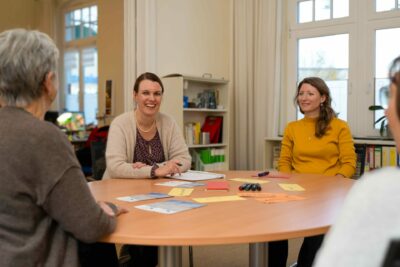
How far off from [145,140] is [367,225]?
2.02m

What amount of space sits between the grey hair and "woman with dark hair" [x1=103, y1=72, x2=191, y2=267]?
44.9 inches

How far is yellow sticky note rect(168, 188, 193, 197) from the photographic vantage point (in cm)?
181

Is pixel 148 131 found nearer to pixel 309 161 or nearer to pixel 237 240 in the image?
pixel 309 161

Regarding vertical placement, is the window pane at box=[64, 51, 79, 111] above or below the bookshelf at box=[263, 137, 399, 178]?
above

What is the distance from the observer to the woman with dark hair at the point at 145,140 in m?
2.37

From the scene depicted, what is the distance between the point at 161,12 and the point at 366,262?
4140 millimetres

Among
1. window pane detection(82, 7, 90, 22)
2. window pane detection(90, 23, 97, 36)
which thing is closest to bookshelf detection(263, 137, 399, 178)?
window pane detection(90, 23, 97, 36)

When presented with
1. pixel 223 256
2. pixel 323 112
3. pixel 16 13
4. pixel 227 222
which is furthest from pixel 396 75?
pixel 16 13

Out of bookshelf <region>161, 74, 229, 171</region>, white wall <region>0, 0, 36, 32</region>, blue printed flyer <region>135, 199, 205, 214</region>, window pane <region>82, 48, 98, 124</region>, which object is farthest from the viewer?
white wall <region>0, 0, 36, 32</region>

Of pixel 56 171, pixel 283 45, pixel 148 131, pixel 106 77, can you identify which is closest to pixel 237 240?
pixel 56 171

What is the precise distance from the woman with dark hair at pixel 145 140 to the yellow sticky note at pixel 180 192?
39 centimetres

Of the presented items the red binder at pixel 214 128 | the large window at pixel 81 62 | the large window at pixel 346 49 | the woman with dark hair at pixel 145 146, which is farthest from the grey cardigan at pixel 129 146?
the large window at pixel 81 62

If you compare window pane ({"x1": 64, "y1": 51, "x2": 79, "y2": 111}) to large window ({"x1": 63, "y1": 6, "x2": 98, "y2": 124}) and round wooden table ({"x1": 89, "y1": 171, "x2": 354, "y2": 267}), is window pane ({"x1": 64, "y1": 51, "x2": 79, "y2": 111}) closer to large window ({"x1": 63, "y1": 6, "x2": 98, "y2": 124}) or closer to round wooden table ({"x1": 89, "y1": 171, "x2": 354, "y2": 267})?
large window ({"x1": 63, "y1": 6, "x2": 98, "y2": 124})

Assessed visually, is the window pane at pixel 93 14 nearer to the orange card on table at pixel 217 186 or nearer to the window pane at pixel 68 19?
the window pane at pixel 68 19
